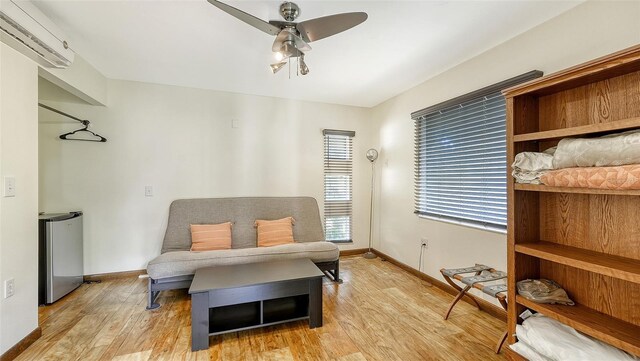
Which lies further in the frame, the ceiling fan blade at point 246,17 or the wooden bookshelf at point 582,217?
the ceiling fan blade at point 246,17

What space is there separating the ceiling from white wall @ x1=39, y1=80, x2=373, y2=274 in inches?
15.0

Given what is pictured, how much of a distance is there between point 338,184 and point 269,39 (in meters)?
2.34

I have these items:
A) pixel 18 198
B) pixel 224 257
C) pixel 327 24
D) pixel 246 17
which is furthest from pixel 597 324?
pixel 18 198

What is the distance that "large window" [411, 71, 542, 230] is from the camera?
2252 millimetres

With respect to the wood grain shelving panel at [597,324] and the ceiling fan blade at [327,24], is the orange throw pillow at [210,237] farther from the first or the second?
the wood grain shelving panel at [597,324]

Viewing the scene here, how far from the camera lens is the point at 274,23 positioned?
1684 mm

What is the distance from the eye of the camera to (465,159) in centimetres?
260

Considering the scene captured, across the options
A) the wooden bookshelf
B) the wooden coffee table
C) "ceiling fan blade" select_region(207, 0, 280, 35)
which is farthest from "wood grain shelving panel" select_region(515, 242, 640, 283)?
"ceiling fan blade" select_region(207, 0, 280, 35)

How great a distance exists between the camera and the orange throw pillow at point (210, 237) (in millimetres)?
2908

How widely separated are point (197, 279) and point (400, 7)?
254 cm

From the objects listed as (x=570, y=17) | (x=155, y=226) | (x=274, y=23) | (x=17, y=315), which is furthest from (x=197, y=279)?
(x=570, y=17)

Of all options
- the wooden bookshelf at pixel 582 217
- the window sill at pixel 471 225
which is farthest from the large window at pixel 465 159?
the wooden bookshelf at pixel 582 217

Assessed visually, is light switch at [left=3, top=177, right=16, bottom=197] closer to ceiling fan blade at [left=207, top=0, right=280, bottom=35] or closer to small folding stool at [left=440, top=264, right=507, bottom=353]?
ceiling fan blade at [left=207, top=0, right=280, bottom=35]

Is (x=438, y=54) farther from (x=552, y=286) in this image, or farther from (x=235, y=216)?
(x=235, y=216)
